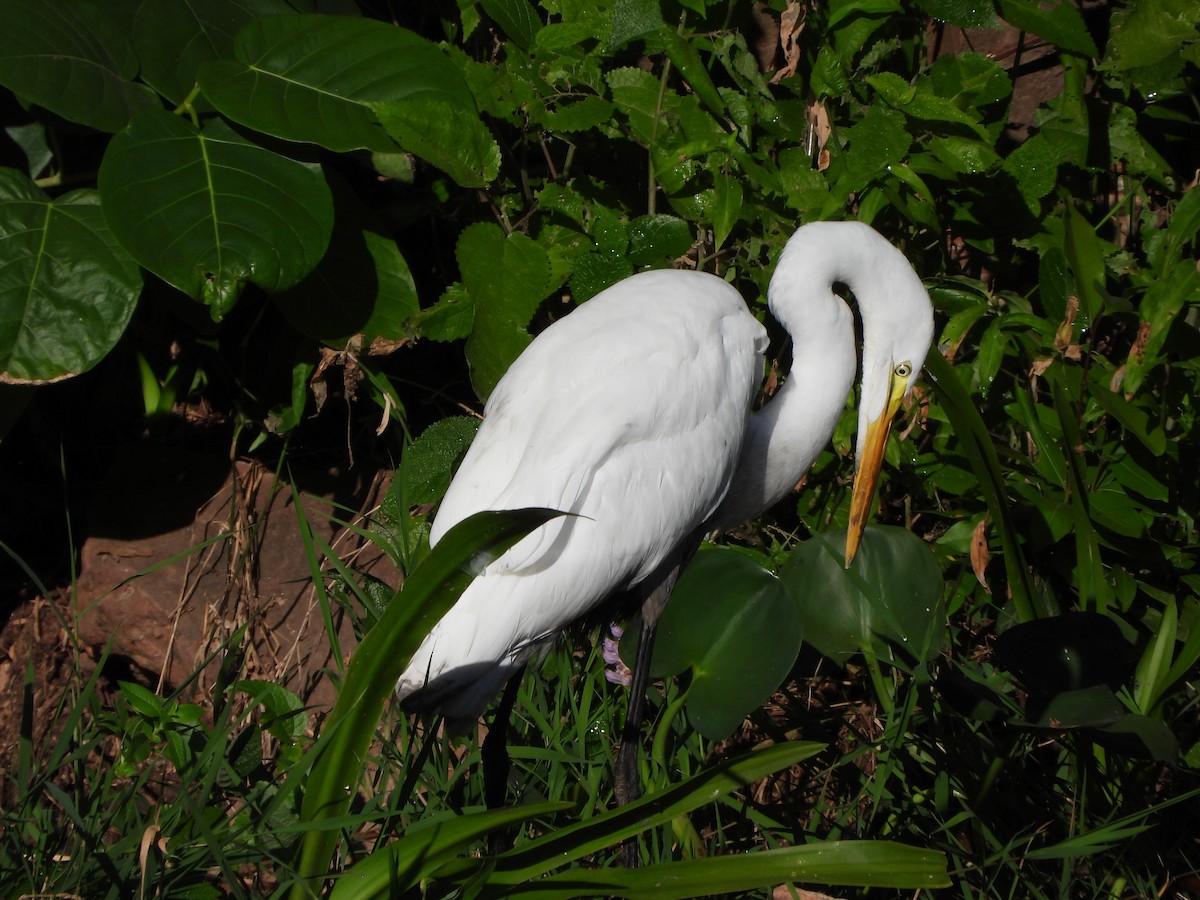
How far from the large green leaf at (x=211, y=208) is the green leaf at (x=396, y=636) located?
3.30ft

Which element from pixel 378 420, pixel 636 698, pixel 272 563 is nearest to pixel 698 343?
pixel 636 698

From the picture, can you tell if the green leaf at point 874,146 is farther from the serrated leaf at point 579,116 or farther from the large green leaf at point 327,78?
the large green leaf at point 327,78

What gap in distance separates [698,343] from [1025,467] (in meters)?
0.86

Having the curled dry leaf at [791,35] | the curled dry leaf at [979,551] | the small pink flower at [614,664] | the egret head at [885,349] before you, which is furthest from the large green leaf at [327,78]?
the curled dry leaf at [979,551]

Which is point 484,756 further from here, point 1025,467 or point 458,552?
point 1025,467

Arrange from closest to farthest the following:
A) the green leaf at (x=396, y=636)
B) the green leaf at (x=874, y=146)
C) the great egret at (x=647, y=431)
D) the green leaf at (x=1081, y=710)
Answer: the green leaf at (x=396, y=636) < the green leaf at (x=1081, y=710) < the great egret at (x=647, y=431) < the green leaf at (x=874, y=146)

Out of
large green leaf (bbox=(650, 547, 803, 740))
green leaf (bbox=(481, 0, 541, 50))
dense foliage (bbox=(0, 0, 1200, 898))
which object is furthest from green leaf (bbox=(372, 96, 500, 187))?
large green leaf (bbox=(650, 547, 803, 740))

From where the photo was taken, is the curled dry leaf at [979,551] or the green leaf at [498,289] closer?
the curled dry leaf at [979,551]

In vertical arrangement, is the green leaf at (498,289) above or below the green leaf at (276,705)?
above

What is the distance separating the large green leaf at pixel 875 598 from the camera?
5.62 feet

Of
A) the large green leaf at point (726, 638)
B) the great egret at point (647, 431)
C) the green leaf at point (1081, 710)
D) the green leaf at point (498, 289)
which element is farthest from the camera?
the green leaf at point (498, 289)

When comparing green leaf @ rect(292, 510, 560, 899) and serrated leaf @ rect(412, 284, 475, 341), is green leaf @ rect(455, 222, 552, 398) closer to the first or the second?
serrated leaf @ rect(412, 284, 475, 341)

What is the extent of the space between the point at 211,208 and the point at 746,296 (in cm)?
140

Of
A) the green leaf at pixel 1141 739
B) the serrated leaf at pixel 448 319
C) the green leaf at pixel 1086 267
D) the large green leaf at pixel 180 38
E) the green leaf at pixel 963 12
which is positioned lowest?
the green leaf at pixel 1141 739
